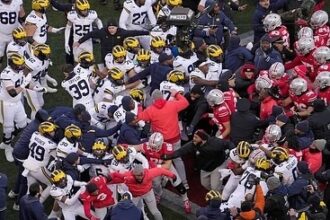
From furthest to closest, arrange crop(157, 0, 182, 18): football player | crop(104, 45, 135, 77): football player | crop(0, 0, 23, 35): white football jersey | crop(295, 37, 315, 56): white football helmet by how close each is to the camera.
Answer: crop(0, 0, 23, 35): white football jersey
crop(157, 0, 182, 18): football player
crop(295, 37, 315, 56): white football helmet
crop(104, 45, 135, 77): football player

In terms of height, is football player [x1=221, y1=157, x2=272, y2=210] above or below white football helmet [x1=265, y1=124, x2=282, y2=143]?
below

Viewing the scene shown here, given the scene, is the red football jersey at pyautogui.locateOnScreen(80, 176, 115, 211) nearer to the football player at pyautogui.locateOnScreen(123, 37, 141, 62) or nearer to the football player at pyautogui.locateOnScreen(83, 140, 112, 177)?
the football player at pyautogui.locateOnScreen(83, 140, 112, 177)

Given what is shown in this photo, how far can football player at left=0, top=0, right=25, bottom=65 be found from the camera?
491 inches

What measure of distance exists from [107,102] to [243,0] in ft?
20.3

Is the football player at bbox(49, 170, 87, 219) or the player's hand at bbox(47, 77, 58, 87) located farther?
the player's hand at bbox(47, 77, 58, 87)

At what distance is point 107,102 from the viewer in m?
10.3

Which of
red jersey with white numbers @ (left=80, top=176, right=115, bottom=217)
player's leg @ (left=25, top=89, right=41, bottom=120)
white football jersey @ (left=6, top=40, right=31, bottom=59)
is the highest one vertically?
white football jersey @ (left=6, top=40, right=31, bottom=59)

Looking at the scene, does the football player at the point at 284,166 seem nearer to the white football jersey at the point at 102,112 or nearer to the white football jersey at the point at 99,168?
the white football jersey at the point at 99,168

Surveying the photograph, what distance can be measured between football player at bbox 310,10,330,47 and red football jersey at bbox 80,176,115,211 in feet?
15.3

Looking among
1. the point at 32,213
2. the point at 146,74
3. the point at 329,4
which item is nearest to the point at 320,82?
the point at 146,74

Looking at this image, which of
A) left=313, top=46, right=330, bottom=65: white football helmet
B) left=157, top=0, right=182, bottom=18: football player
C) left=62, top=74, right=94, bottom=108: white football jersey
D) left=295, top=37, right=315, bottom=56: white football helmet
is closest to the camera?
left=62, top=74, right=94, bottom=108: white football jersey

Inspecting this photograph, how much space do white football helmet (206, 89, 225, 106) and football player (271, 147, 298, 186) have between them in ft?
4.38

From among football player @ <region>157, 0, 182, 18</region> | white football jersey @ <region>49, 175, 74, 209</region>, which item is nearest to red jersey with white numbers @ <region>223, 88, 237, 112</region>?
white football jersey @ <region>49, 175, 74, 209</region>

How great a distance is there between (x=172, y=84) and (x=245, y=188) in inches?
90.1
